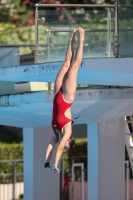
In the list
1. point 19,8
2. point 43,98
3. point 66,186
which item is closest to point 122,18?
point 43,98

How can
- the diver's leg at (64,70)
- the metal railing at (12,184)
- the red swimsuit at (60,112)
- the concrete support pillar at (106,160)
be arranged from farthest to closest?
the metal railing at (12,184) → the concrete support pillar at (106,160) → the diver's leg at (64,70) → the red swimsuit at (60,112)

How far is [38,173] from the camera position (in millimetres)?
19781

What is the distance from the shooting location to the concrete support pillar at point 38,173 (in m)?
→ 19.7

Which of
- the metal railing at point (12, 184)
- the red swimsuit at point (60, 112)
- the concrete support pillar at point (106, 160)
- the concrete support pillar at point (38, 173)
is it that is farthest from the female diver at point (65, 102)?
the metal railing at point (12, 184)

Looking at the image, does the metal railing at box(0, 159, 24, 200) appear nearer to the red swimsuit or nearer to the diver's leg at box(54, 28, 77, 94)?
the diver's leg at box(54, 28, 77, 94)

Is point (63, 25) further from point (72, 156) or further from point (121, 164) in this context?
point (72, 156)

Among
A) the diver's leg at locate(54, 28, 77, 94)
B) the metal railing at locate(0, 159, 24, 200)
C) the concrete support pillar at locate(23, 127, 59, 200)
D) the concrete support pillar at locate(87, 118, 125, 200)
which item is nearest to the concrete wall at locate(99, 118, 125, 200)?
the concrete support pillar at locate(87, 118, 125, 200)

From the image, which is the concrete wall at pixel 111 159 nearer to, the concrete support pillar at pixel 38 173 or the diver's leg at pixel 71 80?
the concrete support pillar at pixel 38 173

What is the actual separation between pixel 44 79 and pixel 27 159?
4.63m

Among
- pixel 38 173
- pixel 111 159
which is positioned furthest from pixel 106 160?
pixel 38 173

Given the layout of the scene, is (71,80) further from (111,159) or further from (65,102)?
(111,159)

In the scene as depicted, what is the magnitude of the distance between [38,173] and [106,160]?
6.67 feet

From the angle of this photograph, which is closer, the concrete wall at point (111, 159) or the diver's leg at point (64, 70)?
the diver's leg at point (64, 70)

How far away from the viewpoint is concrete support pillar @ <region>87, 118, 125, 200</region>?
18.4m
